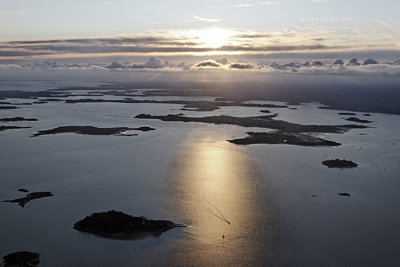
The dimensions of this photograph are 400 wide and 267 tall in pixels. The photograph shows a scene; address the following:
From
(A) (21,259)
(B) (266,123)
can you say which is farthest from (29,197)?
(B) (266,123)

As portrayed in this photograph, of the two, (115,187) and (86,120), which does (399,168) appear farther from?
(86,120)

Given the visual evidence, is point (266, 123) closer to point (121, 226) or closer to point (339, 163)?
point (339, 163)

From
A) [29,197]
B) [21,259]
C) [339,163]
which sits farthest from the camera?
[339,163]

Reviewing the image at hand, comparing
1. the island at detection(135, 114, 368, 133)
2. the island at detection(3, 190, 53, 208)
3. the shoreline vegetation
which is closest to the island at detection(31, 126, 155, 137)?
the island at detection(135, 114, 368, 133)

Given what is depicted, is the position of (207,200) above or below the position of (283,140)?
above

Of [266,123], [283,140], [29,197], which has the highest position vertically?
[29,197]

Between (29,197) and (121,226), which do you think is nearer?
(121,226)

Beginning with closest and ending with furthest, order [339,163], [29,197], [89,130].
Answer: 1. [29,197]
2. [339,163]
3. [89,130]

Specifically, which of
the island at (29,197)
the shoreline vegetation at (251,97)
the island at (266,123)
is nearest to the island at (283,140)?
the island at (266,123)

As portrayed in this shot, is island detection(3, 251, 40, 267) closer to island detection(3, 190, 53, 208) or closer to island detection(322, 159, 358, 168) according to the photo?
island detection(3, 190, 53, 208)
